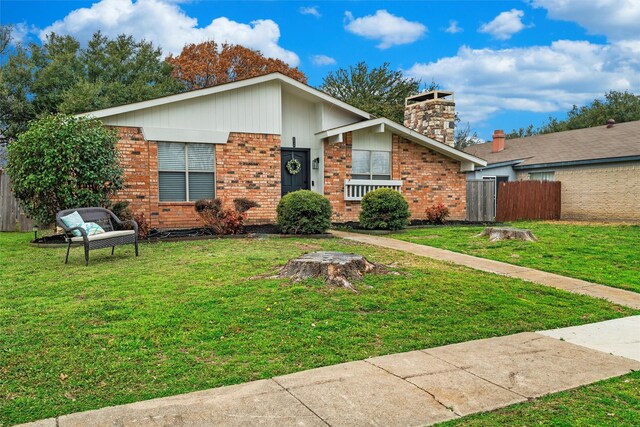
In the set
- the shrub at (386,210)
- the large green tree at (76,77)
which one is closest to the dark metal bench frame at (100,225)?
the shrub at (386,210)

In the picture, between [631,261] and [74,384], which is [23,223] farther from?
[631,261]

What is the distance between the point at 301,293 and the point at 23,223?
41.0 feet

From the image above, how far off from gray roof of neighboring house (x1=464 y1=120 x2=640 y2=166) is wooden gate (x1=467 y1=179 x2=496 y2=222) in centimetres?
540

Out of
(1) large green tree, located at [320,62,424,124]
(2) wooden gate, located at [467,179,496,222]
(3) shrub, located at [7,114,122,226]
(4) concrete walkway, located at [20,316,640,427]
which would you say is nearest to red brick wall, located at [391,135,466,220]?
(2) wooden gate, located at [467,179,496,222]

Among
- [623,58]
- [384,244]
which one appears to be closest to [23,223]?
[384,244]

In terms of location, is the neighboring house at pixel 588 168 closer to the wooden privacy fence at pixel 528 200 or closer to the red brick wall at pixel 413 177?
the wooden privacy fence at pixel 528 200

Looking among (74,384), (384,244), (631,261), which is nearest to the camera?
(74,384)

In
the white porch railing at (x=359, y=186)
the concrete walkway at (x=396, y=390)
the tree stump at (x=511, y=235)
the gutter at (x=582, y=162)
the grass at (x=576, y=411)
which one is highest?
the gutter at (x=582, y=162)

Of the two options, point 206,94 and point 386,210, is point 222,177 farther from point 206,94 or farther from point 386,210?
point 386,210

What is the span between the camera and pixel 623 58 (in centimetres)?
2900

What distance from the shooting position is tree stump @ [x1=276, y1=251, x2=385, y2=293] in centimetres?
666

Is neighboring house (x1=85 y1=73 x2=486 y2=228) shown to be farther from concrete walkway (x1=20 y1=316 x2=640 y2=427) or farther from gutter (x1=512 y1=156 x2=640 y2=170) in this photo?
concrete walkway (x1=20 y1=316 x2=640 y2=427)

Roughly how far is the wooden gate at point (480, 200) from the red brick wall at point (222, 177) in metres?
8.08

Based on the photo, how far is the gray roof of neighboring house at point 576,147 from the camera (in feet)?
70.1
